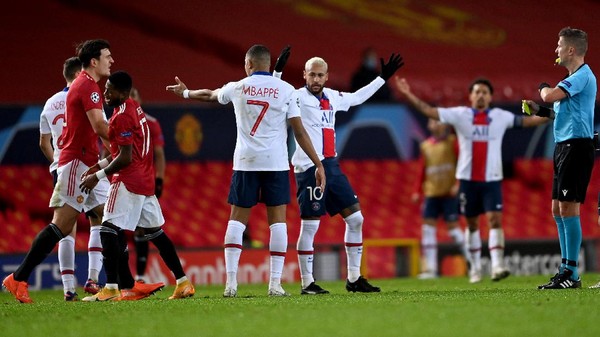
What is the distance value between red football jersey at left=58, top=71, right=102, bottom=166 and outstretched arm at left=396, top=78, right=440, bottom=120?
3008 millimetres

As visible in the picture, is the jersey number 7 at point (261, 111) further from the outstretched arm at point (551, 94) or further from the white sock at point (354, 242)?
the outstretched arm at point (551, 94)

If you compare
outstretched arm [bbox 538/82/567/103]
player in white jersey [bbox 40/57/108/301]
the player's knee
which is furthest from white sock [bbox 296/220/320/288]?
outstretched arm [bbox 538/82/567/103]

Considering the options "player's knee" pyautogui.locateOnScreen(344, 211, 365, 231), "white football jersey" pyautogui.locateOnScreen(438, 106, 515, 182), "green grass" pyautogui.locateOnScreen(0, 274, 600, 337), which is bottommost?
"green grass" pyautogui.locateOnScreen(0, 274, 600, 337)

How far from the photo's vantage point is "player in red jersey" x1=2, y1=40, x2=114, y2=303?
826 centimetres

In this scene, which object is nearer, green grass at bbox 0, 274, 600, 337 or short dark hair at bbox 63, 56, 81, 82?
green grass at bbox 0, 274, 600, 337

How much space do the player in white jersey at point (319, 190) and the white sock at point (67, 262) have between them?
6.21ft

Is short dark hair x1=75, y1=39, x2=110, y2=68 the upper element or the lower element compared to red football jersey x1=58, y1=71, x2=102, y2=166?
upper

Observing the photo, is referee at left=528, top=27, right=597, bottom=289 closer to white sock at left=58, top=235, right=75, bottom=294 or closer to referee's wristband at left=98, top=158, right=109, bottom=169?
referee's wristband at left=98, top=158, right=109, bottom=169

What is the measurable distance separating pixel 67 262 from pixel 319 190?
7.23 ft

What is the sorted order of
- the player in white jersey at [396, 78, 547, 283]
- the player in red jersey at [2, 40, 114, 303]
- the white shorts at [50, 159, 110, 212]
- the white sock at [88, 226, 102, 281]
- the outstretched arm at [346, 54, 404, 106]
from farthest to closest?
1. the player in white jersey at [396, 78, 547, 283]
2. the white sock at [88, 226, 102, 281]
3. the outstretched arm at [346, 54, 404, 106]
4. the white shorts at [50, 159, 110, 212]
5. the player in red jersey at [2, 40, 114, 303]

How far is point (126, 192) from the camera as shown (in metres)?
8.05

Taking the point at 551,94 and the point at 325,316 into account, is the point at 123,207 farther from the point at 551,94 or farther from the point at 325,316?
the point at 551,94

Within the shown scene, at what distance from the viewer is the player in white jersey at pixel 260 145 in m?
8.16

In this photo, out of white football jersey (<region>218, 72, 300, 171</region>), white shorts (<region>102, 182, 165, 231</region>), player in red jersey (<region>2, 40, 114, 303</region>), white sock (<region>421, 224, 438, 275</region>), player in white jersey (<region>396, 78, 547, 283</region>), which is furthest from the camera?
white sock (<region>421, 224, 438, 275</region>)
